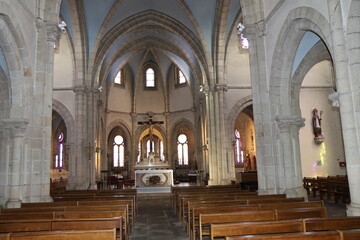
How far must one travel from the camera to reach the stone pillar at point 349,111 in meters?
6.12

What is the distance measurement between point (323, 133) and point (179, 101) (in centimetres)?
1696

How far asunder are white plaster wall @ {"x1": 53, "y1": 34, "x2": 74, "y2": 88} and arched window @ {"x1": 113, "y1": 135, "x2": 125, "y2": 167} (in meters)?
14.5

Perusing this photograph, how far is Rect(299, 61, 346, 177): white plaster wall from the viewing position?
62.2 feet

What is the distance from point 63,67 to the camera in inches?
834

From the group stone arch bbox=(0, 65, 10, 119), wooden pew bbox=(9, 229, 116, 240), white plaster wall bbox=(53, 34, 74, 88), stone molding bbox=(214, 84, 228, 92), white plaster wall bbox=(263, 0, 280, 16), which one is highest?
white plaster wall bbox=(53, 34, 74, 88)

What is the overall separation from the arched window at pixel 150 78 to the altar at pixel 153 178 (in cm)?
1673

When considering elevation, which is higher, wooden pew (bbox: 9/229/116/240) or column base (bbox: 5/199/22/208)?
column base (bbox: 5/199/22/208)

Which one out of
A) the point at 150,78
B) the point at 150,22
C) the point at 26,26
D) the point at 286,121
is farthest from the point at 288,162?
the point at 150,78

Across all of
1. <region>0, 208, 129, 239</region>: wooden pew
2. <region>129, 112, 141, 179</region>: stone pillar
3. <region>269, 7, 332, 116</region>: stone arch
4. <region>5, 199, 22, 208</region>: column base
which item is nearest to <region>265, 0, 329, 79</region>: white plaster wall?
<region>269, 7, 332, 116</region>: stone arch

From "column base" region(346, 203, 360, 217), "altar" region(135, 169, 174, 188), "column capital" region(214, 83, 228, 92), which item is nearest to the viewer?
"column base" region(346, 203, 360, 217)

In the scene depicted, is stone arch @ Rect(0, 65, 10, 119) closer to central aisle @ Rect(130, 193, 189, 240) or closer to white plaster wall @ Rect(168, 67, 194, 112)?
central aisle @ Rect(130, 193, 189, 240)

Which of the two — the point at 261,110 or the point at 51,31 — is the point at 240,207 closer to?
the point at 261,110

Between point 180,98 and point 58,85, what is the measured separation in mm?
14886

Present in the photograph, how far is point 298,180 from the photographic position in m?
10.0
